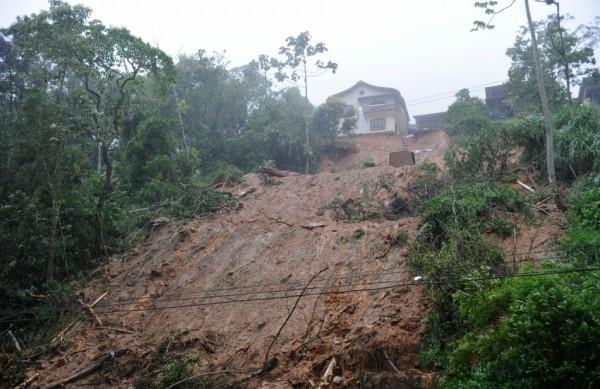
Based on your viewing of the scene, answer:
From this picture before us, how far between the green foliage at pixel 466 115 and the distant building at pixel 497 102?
3922 millimetres

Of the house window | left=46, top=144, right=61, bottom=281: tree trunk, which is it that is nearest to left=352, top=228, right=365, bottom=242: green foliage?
left=46, top=144, right=61, bottom=281: tree trunk

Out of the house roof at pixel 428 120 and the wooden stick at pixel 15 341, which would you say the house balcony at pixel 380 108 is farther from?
the wooden stick at pixel 15 341

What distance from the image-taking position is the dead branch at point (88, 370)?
11.6 metres

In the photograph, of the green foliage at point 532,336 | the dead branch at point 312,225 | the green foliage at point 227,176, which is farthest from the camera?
the green foliage at point 227,176

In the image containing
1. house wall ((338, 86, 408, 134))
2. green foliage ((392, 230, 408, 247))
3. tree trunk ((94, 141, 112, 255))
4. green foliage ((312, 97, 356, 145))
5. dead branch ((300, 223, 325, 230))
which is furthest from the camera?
house wall ((338, 86, 408, 134))

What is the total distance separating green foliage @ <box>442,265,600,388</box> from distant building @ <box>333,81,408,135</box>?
89.7ft

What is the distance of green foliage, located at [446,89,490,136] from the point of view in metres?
24.6

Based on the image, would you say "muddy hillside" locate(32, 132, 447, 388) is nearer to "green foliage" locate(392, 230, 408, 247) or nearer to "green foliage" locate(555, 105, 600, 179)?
"green foliage" locate(392, 230, 408, 247)

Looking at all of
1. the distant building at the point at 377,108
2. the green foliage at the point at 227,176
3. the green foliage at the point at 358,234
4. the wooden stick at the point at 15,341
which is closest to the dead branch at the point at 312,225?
the green foliage at the point at 358,234

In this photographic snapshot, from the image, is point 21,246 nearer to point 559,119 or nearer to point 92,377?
point 92,377

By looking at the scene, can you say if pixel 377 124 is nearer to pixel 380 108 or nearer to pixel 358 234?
pixel 380 108

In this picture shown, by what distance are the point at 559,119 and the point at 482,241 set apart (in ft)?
24.3

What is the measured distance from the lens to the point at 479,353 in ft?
25.2

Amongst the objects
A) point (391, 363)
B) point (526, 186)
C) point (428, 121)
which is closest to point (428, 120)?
point (428, 121)
